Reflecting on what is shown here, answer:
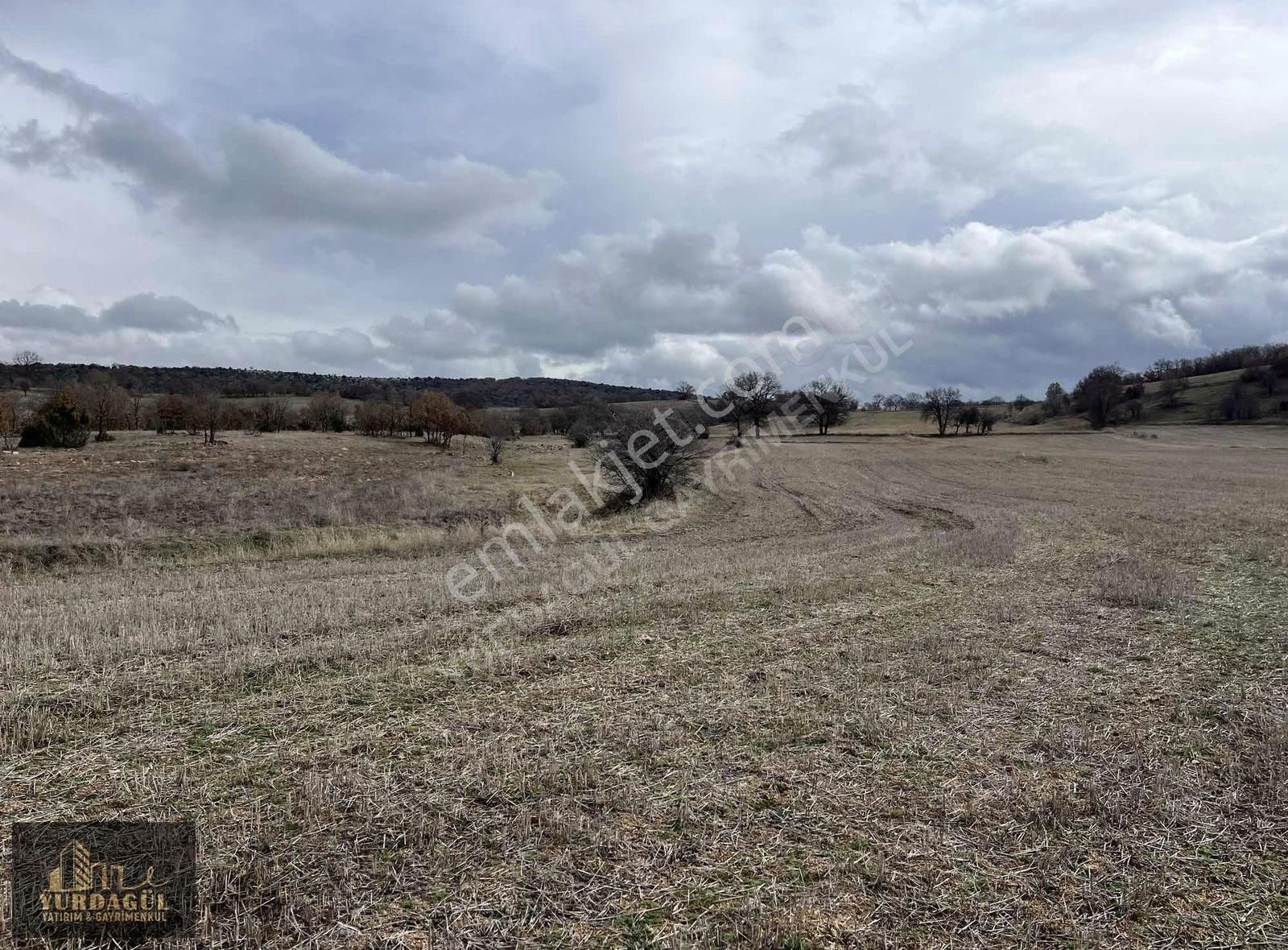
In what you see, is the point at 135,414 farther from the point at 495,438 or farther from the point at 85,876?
the point at 85,876

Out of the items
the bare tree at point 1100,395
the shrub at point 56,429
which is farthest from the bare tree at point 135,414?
the bare tree at point 1100,395

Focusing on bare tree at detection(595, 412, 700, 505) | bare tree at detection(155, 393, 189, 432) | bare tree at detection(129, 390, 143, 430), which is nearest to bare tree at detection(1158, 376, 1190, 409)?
bare tree at detection(595, 412, 700, 505)

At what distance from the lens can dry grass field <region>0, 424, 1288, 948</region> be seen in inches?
170

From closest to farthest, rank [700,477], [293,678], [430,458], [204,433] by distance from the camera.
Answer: [293,678] → [700,477] → [430,458] → [204,433]

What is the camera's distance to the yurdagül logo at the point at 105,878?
163 inches

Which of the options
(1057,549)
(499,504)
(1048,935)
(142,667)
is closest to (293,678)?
(142,667)

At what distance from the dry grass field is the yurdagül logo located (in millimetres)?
174

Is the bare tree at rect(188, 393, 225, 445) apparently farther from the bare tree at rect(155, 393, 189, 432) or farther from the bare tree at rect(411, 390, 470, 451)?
the bare tree at rect(411, 390, 470, 451)

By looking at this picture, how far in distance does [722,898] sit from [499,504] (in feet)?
93.1

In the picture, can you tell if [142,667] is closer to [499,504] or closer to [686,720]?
[686,720]

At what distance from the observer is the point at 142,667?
27.6 ft

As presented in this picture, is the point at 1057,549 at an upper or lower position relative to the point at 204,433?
lower

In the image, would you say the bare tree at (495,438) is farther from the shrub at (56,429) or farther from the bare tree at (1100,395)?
the bare tree at (1100,395)

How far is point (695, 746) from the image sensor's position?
21.1 feet
